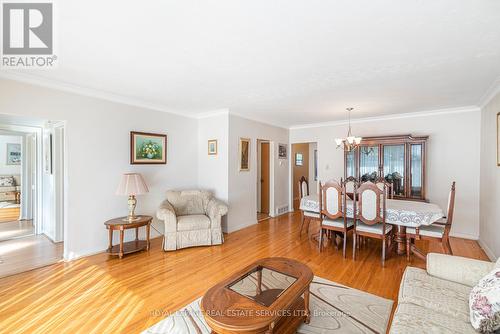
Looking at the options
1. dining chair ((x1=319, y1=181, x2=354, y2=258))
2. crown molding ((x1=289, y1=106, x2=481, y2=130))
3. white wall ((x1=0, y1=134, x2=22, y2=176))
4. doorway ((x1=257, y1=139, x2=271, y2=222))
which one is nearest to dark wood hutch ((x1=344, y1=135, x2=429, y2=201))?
crown molding ((x1=289, y1=106, x2=481, y2=130))

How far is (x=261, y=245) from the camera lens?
378 cm

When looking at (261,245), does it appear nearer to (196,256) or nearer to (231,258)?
(231,258)

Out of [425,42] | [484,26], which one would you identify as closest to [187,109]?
[425,42]

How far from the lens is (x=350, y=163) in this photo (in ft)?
16.4

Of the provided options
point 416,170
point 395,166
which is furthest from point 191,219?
point 416,170

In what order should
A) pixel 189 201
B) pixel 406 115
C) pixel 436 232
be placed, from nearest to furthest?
pixel 436 232 → pixel 189 201 → pixel 406 115

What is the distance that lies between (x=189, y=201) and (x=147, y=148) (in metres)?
1.19

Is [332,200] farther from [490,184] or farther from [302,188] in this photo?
[490,184]

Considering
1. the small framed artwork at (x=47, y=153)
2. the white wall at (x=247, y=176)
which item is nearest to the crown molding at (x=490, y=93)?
the white wall at (x=247, y=176)

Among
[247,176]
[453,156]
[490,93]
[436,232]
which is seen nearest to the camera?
[436,232]

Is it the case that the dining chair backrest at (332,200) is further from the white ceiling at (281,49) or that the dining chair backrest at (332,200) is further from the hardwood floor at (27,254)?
the hardwood floor at (27,254)

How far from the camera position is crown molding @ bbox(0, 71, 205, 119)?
270cm

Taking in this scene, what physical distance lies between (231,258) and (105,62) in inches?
112

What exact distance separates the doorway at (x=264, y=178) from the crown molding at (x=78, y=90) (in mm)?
2673
